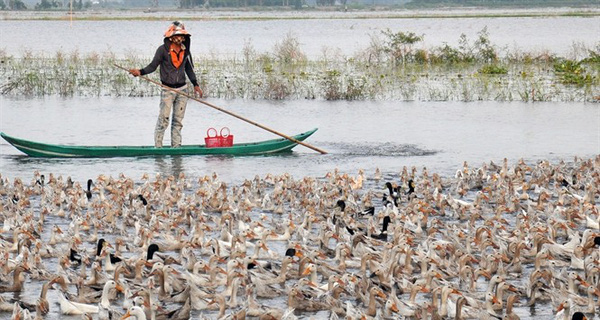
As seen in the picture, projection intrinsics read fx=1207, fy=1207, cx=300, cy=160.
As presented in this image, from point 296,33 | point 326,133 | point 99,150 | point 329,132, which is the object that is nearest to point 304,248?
point 99,150

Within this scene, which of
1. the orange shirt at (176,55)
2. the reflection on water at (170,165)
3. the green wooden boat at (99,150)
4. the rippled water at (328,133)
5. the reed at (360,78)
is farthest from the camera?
the reed at (360,78)

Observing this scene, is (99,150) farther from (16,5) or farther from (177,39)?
(16,5)

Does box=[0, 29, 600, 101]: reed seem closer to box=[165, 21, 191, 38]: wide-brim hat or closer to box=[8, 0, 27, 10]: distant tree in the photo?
box=[165, 21, 191, 38]: wide-brim hat

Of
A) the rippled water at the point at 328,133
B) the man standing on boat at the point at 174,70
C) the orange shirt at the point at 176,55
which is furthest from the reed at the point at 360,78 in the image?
the orange shirt at the point at 176,55

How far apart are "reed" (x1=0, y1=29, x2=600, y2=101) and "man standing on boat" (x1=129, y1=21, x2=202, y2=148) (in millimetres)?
12288

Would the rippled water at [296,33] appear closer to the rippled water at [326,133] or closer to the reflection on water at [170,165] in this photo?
the rippled water at [326,133]

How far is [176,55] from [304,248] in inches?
394

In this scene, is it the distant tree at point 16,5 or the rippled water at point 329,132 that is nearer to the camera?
the rippled water at point 329,132

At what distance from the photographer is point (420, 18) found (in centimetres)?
12606

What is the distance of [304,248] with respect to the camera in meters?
14.8

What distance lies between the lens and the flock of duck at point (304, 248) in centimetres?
1279

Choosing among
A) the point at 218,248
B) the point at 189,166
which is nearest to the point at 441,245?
the point at 218,248

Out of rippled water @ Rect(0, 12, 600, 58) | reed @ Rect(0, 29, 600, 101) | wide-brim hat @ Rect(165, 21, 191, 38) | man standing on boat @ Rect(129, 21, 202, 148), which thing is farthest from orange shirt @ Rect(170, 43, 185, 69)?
A: rippled water @ Rect(0, 12, 600, 58)

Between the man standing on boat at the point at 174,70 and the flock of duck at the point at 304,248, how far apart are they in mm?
4144
